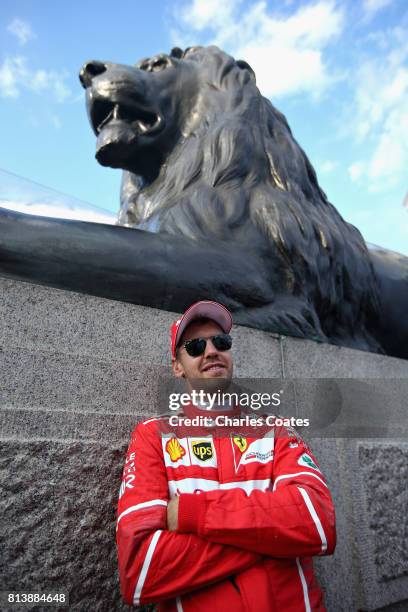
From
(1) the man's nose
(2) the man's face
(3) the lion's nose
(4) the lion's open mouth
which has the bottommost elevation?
(2) the man's face

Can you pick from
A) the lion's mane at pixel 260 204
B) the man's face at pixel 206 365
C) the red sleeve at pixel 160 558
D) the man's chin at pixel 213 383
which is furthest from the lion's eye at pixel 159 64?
the red sleeve at pixel 160 558

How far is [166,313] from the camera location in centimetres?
249

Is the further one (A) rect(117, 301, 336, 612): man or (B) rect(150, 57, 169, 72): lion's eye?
(B) rect(150, 57, 169, 72): lion's eye

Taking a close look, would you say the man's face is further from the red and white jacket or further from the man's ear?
the red and white jacket

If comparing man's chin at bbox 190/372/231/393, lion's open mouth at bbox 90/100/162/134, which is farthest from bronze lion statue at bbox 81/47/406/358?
man's chin at bbox 190/372/231/393

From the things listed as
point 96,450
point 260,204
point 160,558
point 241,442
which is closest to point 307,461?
point 241,442

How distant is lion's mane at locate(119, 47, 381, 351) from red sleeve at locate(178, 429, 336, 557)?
4.68 feet

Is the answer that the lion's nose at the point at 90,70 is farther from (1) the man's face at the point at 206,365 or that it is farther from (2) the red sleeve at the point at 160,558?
(2) the red sleeve at the point at 160,558

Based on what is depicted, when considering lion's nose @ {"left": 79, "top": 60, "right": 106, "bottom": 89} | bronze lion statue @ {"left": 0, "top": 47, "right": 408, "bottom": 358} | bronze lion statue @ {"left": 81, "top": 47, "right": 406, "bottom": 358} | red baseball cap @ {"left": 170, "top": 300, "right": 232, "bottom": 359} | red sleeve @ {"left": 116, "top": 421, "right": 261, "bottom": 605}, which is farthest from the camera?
lion's nose @ {"left": 79, "top": 60, "right": 106, "bottom": 89}

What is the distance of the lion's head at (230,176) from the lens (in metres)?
3.23

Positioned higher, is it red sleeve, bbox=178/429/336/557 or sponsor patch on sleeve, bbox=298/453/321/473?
sponsor patch on sleeve, bbox=298/453/321/473

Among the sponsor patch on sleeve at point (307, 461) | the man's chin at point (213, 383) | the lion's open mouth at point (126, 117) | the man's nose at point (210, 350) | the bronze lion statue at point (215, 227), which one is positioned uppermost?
the lion's open mouth at point (126, 117)

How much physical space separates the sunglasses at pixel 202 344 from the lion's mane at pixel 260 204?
3.12 feet

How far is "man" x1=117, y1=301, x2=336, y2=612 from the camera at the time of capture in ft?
4.62
